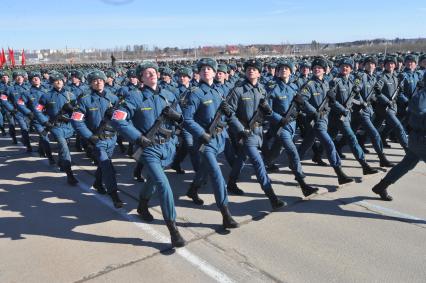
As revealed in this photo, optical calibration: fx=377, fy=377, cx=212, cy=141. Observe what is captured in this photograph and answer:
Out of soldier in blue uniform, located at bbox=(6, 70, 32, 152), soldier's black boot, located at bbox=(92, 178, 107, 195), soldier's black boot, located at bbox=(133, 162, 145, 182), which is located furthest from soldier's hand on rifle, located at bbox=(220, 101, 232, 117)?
soldier in blue uniform, located at bbox=(6, 70, 32, 152)

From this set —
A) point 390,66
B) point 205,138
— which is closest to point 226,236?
point 205,138

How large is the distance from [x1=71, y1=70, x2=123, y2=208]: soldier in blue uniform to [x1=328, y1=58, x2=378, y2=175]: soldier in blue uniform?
377cm

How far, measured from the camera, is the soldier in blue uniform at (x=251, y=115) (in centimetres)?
507

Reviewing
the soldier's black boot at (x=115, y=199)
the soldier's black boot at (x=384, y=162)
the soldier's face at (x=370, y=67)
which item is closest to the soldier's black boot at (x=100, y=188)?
the soldier's black boot at (x=115, y=199)

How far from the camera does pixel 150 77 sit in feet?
15.1

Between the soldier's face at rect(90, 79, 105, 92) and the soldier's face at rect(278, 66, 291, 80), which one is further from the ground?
the soldier's face at rect(278, 66, 291, 80)

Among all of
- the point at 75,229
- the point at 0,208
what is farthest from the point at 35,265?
the point at 0,208

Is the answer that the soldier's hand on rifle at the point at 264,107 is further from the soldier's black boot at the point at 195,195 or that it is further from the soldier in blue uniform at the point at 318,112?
the soldier's black boot at the point at 195,195

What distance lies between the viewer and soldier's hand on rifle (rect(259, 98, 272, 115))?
5234mm

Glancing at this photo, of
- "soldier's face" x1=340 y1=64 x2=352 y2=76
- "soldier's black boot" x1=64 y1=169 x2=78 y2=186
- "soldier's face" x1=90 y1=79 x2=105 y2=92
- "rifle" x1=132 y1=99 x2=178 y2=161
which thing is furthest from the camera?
"soldier's face" x1=340 y1=64 x2=352 y2=76

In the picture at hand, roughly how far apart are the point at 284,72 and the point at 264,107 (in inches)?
43.6

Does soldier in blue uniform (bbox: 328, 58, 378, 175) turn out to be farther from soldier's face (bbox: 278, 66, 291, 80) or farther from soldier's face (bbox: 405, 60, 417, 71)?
soldier's face (bbox: 405, 60, 417, 71)

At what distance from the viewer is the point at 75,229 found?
16.0 ft

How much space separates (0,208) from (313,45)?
310 feet
